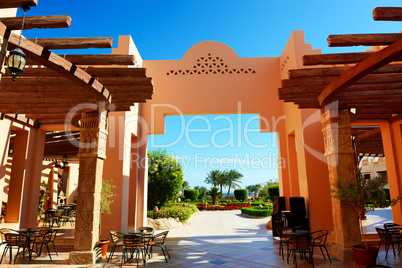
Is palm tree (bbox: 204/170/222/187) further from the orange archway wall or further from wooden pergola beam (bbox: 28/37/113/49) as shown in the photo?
wooden pergola beam (bbox: 28/37/113/49)

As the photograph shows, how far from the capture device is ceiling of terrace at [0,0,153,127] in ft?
12.4

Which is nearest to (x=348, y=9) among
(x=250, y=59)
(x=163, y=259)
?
(x=250, y=59)

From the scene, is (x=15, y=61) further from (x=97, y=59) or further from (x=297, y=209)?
(x=297, y=209)

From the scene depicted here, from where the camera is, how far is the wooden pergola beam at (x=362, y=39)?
13.8 feet

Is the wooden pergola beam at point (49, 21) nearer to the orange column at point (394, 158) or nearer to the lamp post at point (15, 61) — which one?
the lamp post at point (15, 61)

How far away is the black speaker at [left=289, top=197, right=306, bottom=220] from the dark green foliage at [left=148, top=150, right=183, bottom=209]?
7.55 meters

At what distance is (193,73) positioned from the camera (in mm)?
10953

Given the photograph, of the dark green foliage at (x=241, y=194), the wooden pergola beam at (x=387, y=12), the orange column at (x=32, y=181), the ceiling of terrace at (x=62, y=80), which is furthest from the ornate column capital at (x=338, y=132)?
the dark green foliage at (x=241, y=194)

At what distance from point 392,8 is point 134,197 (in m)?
9.28

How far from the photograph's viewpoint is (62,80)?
5.59 meters

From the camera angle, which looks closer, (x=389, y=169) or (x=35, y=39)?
(x=35, y=39)

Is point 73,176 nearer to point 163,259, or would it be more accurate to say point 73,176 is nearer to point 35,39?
point 163,259

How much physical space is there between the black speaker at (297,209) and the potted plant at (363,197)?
7.89 ft

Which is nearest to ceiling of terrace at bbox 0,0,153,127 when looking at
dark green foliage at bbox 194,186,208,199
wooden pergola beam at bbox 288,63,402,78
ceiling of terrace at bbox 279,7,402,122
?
wooden pergola beam at bbox 288,63,402,78
